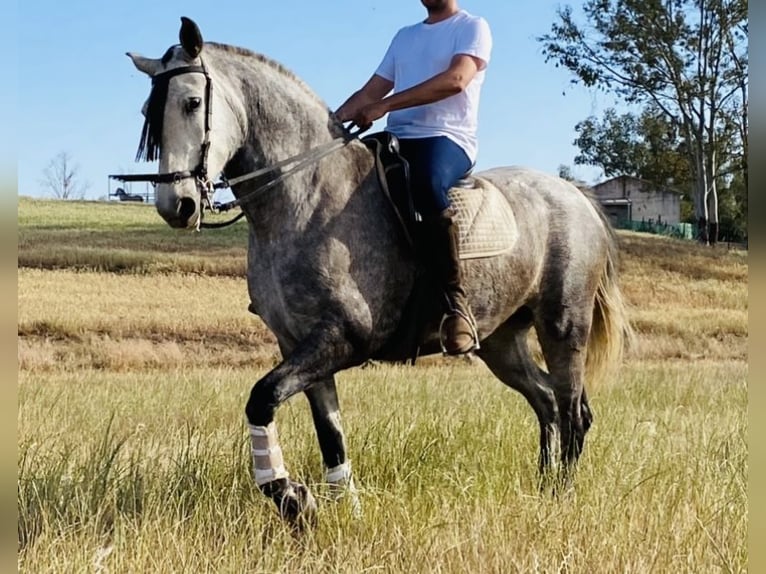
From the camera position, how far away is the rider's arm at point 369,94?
491 centimetres

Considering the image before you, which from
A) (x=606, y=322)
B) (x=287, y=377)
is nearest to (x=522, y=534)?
(x=287, y=377)

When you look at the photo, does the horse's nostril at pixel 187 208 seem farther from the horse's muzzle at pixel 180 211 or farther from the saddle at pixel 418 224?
the saddle at pixel 418 224

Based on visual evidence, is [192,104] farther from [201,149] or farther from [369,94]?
[369,94]

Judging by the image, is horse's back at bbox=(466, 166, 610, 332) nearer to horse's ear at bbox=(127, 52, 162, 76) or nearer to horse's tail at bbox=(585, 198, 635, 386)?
horse's tail at bbox=(585, 198, 635, 386)

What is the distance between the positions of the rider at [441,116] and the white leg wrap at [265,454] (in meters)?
1.02

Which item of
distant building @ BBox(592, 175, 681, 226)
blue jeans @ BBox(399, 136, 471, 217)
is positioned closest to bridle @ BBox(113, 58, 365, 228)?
blue jeans @ BBox(399, 136, 471, 217)

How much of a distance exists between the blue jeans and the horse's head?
99cm

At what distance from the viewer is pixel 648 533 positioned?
400 centimetres

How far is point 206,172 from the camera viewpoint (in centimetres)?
387

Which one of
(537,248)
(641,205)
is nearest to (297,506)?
(537,248)

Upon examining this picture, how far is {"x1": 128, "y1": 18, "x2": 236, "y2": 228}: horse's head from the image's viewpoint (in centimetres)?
377

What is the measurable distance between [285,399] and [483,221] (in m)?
1.50

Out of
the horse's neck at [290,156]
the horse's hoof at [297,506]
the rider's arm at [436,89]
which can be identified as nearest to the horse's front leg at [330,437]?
the horse's hoof at [297,506]

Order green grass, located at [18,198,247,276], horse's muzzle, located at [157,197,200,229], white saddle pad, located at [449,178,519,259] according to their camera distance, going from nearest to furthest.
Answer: horse's muzzle, located at [157,197,200,229] → white saddle pad, located at [449,178,519,259] → green grass, located at [18,198,247,276]
